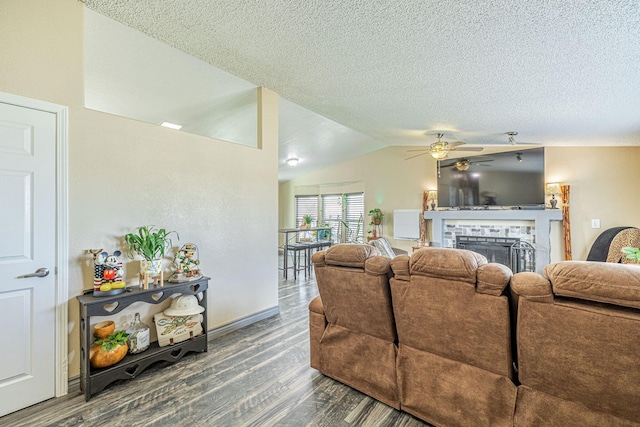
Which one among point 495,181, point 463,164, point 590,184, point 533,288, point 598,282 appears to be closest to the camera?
point 598,282

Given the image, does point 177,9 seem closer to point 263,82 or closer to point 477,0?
point 263,82

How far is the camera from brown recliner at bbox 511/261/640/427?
116cm

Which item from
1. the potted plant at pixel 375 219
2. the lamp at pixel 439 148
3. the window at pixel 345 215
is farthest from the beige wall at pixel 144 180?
the window at pixel 345 215

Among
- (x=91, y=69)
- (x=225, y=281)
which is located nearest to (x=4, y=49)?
(x=91, y=69)

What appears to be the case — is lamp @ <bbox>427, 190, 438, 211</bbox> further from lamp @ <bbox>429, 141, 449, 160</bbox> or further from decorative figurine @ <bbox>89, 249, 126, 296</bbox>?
decorative figurine @ <bbox>89, 249, 126, 296</bbox>

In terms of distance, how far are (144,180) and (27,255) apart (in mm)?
936

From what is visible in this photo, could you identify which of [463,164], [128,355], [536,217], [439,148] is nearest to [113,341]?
[128,355]

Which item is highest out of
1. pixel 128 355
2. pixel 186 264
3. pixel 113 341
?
pixel 186 264

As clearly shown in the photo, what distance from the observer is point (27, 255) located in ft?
6.32

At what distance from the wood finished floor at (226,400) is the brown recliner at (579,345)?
2.44 feet

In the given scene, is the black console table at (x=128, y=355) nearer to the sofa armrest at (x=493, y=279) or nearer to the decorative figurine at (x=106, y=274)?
the decorative figurine at (x=106, y=274)

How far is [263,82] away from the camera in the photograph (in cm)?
321

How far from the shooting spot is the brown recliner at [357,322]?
1.84 metres

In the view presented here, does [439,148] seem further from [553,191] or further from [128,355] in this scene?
[128,355]
